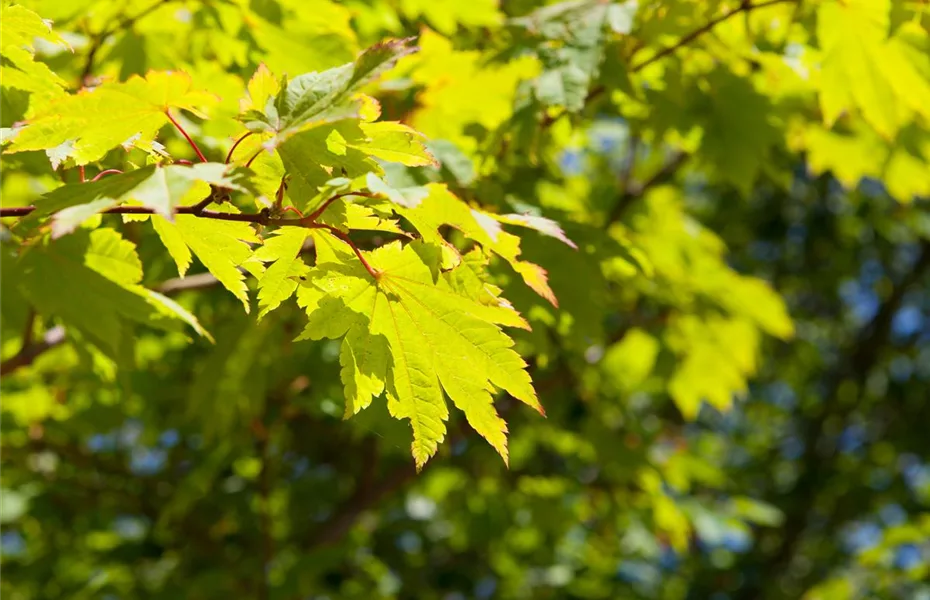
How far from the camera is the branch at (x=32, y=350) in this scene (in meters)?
1.68

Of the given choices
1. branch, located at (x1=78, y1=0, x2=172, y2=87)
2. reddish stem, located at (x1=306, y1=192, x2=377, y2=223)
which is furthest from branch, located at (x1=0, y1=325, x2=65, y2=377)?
reddish stem, located at (x1=306, y1=192, x2=377, y2=223)

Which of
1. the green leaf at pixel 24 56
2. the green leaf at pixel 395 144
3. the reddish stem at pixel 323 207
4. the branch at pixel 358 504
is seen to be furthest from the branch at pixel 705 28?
the branch at pixel 358 504

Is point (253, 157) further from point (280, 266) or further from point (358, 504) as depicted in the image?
point (358, 504)

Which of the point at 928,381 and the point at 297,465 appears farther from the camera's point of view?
the point at 928,381

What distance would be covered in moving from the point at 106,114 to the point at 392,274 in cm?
36

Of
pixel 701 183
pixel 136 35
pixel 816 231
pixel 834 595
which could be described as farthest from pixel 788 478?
pixel 136 35

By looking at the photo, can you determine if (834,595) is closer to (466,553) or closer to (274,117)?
(466,553)

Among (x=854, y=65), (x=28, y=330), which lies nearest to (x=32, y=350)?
(x=28, y=330)

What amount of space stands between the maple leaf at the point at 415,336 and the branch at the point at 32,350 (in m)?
0.86

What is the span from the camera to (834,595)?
380cm

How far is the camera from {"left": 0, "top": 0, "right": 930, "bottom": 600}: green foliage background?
40.4 inches

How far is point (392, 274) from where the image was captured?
1062 millimetres

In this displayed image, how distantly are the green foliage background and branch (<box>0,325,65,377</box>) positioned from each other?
0.05ft

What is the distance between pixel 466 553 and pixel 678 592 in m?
1.61
